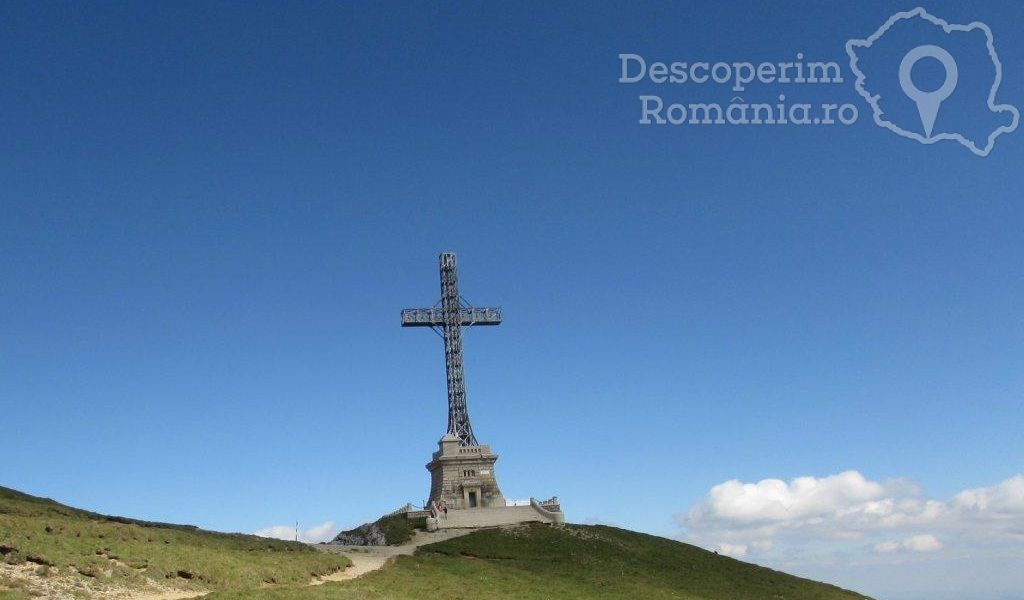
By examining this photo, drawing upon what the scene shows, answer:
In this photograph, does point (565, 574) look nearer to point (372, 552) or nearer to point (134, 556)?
point (372, 552)

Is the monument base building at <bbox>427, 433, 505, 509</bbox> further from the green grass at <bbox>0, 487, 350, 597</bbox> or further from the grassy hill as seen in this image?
the green grass at <bbox>0, 487, 350, 597</bbox>

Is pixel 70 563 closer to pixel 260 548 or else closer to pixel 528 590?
pixel 260 548

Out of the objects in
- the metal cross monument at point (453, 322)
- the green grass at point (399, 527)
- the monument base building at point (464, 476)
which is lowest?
the green grass at point (399, 527)

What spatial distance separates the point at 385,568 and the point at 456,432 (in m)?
32.2

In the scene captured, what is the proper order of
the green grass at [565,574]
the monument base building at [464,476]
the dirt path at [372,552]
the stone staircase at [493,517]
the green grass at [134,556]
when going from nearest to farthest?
the green grass at [134,556]
the green grass at [565,574]
the dirt path at [372,552]
the stone staircase at [493,517]
the monument base building at [464,476]

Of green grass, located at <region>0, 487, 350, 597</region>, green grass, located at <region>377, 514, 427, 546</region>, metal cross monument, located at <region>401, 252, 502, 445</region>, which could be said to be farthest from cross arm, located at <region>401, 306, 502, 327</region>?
green grass, located at <region>0, 487, 350, 597</region>

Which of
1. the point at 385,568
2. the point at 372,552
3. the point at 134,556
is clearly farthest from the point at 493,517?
the point at 134,556

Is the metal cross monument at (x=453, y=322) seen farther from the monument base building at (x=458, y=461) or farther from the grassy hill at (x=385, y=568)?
the grassy hill at (x=385, y=568)

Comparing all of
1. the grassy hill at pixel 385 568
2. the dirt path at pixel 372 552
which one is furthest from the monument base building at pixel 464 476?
the grassy hill at pixel 385 568

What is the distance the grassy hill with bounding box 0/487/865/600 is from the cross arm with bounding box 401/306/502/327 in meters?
22.2

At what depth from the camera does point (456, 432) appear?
76.6 meters

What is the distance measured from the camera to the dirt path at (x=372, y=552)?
41691 millimetres

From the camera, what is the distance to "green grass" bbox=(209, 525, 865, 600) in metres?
39.3

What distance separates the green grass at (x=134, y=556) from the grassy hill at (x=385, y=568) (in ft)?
0.22
